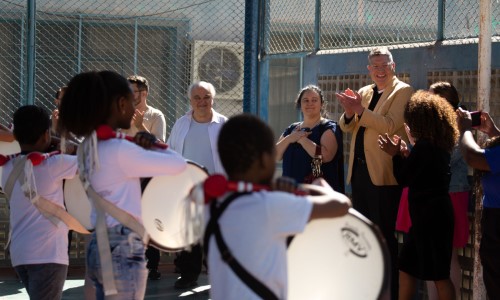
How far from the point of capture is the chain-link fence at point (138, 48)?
10.4m

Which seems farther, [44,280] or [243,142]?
[44,280]

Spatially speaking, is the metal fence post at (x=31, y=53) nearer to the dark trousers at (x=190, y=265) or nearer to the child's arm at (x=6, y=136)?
the dark trousers at (x=190, y=265)

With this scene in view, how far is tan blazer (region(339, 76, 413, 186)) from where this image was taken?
21.2ft

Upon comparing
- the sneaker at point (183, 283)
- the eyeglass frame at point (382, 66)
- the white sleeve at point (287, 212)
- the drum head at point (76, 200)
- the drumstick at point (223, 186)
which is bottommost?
the sneaker at point (183, 283)

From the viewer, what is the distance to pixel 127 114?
4.12 meters

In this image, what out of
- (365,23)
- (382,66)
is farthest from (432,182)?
(365,23)

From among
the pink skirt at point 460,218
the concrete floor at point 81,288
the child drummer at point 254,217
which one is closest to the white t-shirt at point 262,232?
the child drummer at point 254,217

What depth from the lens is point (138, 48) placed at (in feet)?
37.0

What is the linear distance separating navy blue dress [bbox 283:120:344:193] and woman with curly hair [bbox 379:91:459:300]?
99 cm

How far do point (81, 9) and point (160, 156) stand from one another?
7.16m

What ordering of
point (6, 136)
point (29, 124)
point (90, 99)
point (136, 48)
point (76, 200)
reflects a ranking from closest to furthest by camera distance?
1. point (90, 99)
2. point (29, 124)
3. point (76, 200)
4. point (6, 136)
5. point (136, 48)

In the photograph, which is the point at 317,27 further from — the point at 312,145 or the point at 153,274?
the point at 153,274

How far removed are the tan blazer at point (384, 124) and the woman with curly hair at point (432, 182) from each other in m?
0.53

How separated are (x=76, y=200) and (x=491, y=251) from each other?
2.49 m
